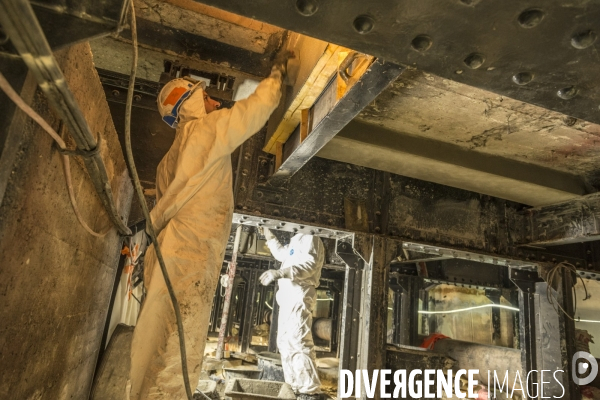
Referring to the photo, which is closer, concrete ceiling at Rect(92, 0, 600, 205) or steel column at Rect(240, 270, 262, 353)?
concrete ceiling at Rect(92, 0, 600, 205)

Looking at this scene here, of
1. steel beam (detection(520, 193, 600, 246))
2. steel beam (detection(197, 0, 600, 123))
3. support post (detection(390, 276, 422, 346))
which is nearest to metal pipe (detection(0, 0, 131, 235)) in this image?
steel beam (detection(197, 0, 600, 123))

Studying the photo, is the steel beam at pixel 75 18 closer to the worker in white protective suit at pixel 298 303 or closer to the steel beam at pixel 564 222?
the steel beam at pixel 564 222

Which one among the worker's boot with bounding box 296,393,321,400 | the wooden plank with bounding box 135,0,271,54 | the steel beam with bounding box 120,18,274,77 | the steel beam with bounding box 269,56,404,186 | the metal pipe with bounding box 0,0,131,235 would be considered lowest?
the worker's boot with bounding box 296,393,321,400

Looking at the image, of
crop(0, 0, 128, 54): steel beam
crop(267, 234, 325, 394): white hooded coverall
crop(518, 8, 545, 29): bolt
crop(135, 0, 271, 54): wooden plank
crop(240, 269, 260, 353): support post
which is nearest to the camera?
crop(518, 8, 545, 29): bolt

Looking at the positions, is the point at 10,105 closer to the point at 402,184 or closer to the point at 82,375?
the point at 82,375

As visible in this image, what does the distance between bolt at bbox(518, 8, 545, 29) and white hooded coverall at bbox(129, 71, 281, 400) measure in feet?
5.18

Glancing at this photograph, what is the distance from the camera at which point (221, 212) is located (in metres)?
2.47

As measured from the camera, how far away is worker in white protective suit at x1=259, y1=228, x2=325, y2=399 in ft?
18.1

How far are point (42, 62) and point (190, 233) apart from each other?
4.79 feet

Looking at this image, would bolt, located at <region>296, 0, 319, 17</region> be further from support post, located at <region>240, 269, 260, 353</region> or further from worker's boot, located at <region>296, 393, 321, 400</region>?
support post, located at <region>240, 269, 260, 353</region>

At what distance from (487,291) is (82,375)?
10341 mm

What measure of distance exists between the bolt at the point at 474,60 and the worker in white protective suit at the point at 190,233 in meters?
1.40

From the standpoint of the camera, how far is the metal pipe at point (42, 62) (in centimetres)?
82

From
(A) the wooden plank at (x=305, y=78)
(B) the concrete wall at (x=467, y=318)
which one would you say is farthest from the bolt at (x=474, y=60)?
(B) the concrete wall at (x=467, y=318)
